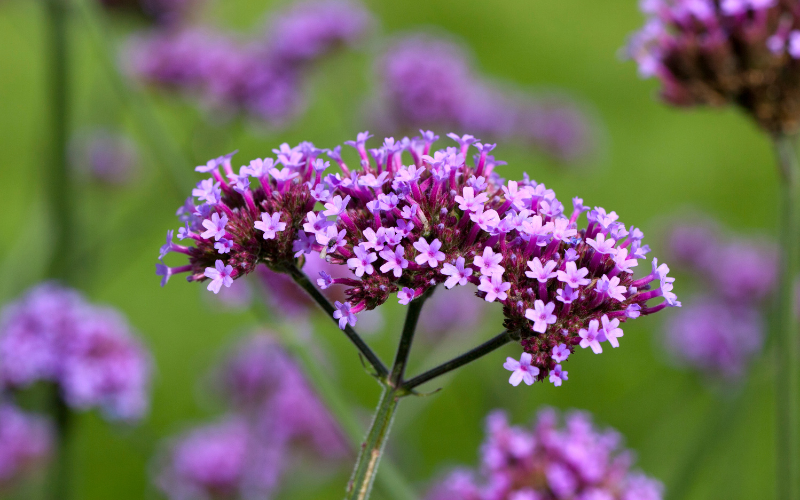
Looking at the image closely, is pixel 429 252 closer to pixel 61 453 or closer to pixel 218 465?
A: pixel 61 453

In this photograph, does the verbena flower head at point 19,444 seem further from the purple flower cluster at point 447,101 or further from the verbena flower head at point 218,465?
the purple flower cluster at point 447,101

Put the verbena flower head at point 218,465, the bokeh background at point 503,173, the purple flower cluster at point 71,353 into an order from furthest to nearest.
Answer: the bokeh background at point 503,173
the verbena flower head at point 218,465
the purple flower cluster at point 71,353

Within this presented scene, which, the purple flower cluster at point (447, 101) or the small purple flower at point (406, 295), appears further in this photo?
the purple flower cluster at point (447, 101)

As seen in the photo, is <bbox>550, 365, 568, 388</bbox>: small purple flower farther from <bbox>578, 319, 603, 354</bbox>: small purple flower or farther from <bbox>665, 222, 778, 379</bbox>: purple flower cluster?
<bbox>665, 222, 778, 379</bbox>: purple flower cluster

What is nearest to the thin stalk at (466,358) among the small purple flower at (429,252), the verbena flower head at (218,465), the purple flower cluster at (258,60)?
the small purple flower at (429,252)

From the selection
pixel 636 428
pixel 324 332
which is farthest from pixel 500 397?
pixel 324 332

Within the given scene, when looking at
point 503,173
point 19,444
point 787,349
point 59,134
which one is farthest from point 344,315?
point 503,173

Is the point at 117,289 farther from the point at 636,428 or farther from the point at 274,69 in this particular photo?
the point at 636,428
